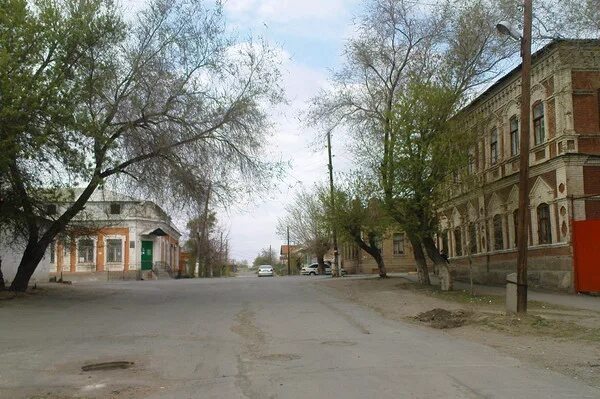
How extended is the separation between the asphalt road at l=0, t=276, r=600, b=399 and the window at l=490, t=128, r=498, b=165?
1427cm

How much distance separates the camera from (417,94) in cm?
2336

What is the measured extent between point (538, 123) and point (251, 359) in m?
19.0

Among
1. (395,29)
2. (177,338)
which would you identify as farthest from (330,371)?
(395,29)

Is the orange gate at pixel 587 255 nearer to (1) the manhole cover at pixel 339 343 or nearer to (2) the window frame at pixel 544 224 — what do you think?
(2) the window frame at pixel 544 224

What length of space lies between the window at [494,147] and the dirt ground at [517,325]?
8.35 m

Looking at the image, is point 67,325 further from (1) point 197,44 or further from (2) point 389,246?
(2) point 389,246

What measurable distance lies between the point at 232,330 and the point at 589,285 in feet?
44.9

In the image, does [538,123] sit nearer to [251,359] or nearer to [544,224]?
[544,224]

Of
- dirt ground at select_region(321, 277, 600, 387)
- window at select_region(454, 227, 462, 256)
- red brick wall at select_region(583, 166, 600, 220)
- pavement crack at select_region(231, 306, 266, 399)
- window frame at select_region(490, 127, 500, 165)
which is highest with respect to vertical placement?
window frame at select_region(490, 127, 500, 165)

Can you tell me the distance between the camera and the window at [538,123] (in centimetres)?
2464

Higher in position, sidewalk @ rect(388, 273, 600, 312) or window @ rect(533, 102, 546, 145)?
window @ rect(533, 102, 546, 145)

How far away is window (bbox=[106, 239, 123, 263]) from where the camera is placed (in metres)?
56.3

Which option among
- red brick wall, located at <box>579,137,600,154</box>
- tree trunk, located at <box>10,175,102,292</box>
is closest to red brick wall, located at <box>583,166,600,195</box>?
red brick wall, located at <box>579,137,600,154</box>

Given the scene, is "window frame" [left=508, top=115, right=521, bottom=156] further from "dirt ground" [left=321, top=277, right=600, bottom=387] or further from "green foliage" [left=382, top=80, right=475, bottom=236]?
"dirt ground" [left=321, top=277, right=600, bottom=387]
